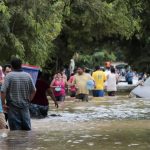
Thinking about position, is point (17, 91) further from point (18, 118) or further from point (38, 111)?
point (38, 111)

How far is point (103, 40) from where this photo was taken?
4750cm

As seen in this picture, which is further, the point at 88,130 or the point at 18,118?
the point at 88,130

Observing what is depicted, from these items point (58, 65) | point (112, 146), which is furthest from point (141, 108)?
point (58, 65)

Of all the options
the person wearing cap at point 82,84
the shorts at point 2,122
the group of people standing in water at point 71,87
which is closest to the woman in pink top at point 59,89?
the group of people standing in water at point 71,87

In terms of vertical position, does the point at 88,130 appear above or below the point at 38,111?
below

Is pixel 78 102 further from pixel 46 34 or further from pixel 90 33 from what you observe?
pixel 90 33

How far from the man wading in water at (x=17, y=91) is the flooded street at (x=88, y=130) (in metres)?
0.39

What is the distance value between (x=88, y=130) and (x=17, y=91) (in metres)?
2.17

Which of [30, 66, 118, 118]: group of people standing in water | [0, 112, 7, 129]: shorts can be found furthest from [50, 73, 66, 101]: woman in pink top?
[0, 112, 7, 129]: shorts

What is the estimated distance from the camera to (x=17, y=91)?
34.4 feet

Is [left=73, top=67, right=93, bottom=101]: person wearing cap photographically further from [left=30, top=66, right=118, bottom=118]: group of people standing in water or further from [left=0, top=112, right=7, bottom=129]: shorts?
[left=0, top=112, right=7, bottom=129]: shorts

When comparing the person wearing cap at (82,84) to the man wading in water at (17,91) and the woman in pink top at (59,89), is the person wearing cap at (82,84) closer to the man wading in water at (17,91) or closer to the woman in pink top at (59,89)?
the woman in pink top at (59,89)

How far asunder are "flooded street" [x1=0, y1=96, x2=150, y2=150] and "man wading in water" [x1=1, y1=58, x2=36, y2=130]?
1.29 feet

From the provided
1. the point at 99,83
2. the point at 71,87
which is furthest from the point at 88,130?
the point at 99,83
